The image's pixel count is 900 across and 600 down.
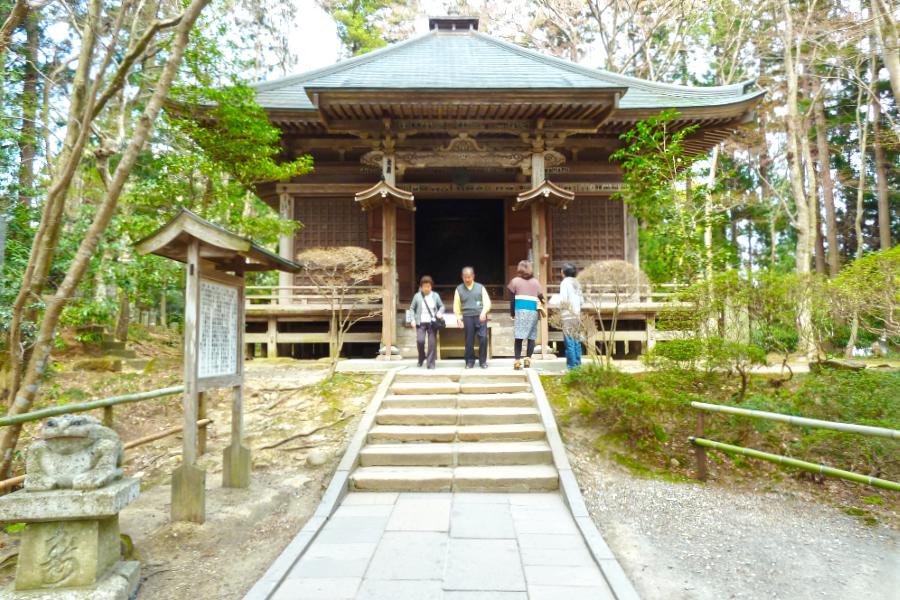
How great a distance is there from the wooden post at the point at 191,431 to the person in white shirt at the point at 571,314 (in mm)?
4938

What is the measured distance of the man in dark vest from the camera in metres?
7.54

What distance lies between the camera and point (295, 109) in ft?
32.0

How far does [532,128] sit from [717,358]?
5.88 meters

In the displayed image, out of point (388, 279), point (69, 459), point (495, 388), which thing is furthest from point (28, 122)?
point (495, 388)

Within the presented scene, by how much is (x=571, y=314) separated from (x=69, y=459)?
234 inches

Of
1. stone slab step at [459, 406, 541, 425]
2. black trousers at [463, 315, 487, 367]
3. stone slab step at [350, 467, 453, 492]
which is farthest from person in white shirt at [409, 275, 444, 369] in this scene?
stone slab step at [350, 467, 453, 492]

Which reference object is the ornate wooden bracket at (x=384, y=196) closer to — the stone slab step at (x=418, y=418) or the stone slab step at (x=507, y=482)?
the stone slab step at (x=418, y=418)

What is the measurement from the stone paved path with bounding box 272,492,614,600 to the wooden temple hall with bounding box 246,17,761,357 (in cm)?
478

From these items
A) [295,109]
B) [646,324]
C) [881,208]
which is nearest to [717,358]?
[646,324]

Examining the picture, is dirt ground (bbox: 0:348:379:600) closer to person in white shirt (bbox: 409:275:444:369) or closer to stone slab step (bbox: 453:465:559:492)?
person in white shirt (bbox: 409:275:444:369)

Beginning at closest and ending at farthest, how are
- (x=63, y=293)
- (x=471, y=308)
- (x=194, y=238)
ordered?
1. (x=63, y=293)
2. (x=194, y=238)
3. (x=471, y=308)

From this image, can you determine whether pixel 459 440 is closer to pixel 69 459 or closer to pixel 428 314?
pixel 428 314

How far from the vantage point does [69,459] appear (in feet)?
10.1

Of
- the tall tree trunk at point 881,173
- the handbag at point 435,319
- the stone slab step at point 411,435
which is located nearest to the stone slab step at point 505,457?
the stone slab step at point 411,435
